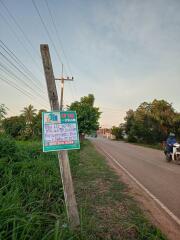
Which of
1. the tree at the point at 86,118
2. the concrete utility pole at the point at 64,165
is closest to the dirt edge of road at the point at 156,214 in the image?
the concrete utility pole at the point at 64,165

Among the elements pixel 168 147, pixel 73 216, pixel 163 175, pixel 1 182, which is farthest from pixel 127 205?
pixel 168 147

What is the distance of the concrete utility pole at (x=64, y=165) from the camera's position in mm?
3561

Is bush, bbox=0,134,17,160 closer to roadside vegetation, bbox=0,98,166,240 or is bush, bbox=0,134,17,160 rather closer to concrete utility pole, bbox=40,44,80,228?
roadside vegetation, bbox=0,98,166,240

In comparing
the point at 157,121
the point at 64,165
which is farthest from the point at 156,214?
the point at 157,121

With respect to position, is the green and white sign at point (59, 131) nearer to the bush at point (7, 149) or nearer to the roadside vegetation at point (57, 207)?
the roadside vegetation at point (57, 207)

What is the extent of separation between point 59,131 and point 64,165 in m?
0.56

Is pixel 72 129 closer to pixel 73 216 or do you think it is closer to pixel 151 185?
pixel 73 216

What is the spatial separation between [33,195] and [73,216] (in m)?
1.70

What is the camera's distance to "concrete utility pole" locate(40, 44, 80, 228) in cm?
356

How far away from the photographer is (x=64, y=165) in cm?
362

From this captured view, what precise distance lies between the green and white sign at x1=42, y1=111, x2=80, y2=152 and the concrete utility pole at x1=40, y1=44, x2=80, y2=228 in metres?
0.15

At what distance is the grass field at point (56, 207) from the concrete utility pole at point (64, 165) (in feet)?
0.60

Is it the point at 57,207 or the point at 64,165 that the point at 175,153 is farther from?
the point at 64,165

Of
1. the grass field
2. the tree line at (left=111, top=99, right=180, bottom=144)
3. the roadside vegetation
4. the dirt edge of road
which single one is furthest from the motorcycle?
the tree line at (left=111, top=99, right=180, bottom=144)
